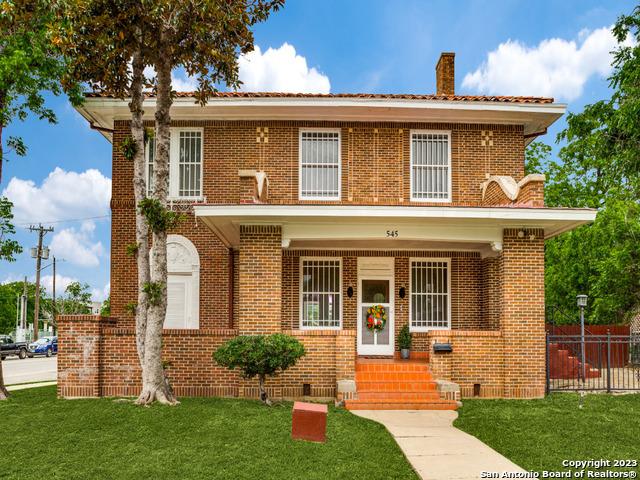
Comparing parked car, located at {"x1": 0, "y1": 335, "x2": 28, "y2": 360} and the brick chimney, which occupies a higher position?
the brick chimney

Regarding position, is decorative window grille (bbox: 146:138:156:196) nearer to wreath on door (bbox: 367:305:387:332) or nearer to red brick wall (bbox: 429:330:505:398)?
wreath on door (bbox: 367:305:387:332)

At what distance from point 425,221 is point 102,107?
348 inches

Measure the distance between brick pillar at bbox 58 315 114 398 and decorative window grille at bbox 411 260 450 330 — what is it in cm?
782

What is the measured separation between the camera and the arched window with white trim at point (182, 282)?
53.1 feet

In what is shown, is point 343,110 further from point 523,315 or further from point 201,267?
point 523,315

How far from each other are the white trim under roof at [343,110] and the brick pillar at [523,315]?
4.05 meters

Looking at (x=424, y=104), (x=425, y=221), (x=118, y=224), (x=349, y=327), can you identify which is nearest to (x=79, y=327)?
(x=118, y=224)

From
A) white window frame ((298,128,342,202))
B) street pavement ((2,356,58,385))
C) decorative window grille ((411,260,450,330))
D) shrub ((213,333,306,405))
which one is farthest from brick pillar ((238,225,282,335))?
street pavement ((2,356,58,385))

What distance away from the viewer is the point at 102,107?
A: 15852 millimetres

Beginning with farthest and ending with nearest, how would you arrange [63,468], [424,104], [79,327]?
[424,104] → [79,327] → [63,468]

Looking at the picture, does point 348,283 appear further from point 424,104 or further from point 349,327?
point 424,104

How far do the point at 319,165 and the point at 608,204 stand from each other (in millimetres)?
15587

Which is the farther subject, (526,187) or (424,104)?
(424,104)

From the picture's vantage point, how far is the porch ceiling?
12617mm
